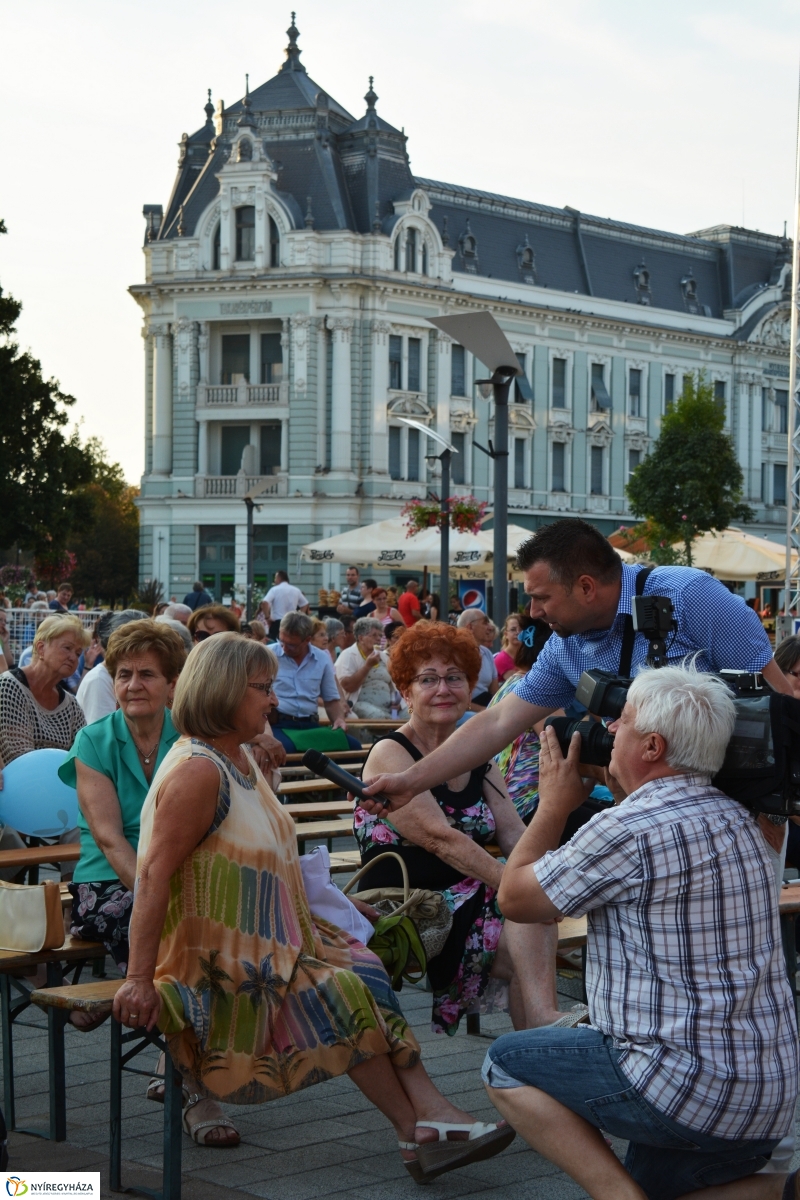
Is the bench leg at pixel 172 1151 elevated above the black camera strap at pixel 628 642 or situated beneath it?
situated beneath

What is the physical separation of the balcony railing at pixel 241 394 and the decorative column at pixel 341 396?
63.9 inches

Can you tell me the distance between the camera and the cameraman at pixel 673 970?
3.37 meters

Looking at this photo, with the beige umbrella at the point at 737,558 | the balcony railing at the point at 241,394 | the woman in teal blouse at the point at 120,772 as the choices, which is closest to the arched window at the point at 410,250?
the balcony railing at the point at 241,394

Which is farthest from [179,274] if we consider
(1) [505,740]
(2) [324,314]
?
(1) [505,740]

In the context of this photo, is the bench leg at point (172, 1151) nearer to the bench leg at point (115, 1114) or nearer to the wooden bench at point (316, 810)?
the bench leg at point (115, 1114)

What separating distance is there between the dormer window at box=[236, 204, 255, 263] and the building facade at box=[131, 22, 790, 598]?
0.15 ft

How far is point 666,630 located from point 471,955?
149cm

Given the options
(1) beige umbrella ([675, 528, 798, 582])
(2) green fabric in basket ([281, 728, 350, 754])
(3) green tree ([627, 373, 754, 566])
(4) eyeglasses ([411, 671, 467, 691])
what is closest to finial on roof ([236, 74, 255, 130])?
(3) green tree ([627, 373, 754, 566])

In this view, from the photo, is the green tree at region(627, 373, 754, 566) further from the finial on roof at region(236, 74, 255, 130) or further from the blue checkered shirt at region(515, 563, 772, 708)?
the blue checkered shirt at region(515, 563, 772, 708)

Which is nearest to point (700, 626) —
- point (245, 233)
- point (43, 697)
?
point (43, 697)

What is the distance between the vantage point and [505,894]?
11.9ft

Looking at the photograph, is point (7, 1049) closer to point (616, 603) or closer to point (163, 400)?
point (616, 603)

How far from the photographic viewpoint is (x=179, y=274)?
4956 cm

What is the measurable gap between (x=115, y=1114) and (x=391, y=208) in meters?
47.6
